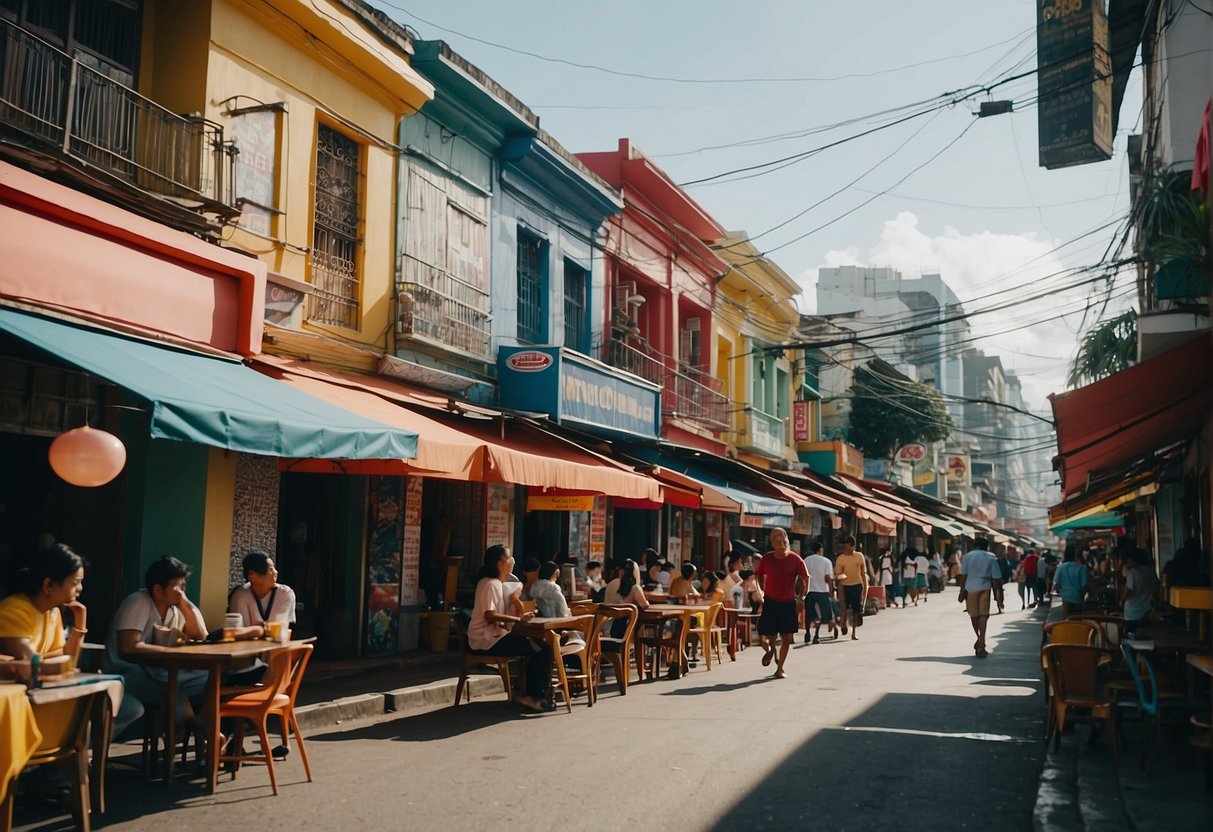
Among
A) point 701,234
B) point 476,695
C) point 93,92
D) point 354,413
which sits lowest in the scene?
point 476,695

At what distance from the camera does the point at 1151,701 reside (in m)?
8.27

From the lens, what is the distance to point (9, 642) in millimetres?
6277

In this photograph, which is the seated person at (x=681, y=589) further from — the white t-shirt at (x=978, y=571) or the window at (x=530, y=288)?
the window at (x=530, y=288)

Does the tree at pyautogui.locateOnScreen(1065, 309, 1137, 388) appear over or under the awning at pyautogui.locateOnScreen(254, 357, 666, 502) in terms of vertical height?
over

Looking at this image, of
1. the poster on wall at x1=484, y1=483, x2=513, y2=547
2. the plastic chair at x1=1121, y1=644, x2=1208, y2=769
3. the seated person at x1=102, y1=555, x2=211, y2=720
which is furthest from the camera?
the poster on wall at x1=484, y1=483, x2=513, y2=547

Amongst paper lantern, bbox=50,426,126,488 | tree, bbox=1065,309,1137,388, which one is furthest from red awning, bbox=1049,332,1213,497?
paper lantern, bbox=50,426,126,488

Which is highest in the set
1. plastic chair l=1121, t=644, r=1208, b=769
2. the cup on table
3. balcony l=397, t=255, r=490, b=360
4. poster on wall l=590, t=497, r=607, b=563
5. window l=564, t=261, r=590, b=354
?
window l=564, t=261, r=590, b=354

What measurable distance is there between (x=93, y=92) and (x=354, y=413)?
141 inches

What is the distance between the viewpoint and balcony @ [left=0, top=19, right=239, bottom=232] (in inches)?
360

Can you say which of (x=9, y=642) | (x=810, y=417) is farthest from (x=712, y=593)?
(x=810, y=417)

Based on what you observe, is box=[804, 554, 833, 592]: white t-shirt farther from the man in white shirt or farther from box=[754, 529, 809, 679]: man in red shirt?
box=[754, 529, 809, 679]: man in red shirt

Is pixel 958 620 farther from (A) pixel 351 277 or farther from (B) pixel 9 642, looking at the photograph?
(B) pixel 9 642

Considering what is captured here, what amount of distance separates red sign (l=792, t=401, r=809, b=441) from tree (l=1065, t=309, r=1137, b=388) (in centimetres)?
1765

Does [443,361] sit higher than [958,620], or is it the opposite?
[443,361]
